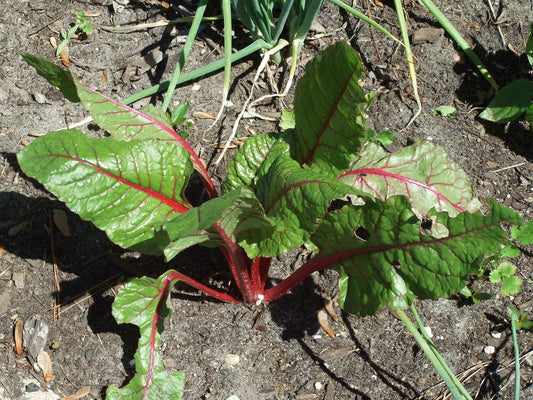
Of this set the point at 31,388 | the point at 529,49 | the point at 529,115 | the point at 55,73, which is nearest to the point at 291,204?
the point at 55,73

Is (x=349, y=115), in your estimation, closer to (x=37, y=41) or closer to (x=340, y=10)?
(x=340, y=10)

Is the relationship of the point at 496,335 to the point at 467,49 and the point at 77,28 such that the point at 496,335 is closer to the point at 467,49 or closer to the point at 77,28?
the point at 467,49

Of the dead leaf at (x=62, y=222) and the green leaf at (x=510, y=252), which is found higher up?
the green leaf at (x=510, y=252)

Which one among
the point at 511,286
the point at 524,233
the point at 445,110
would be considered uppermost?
the point at 445,110

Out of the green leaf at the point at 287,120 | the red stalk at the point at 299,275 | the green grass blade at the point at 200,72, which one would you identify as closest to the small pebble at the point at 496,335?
the red stalk at the point at 299,275

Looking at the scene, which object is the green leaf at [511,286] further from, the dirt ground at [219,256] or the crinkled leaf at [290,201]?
the crinkled leaf at [290,201]
